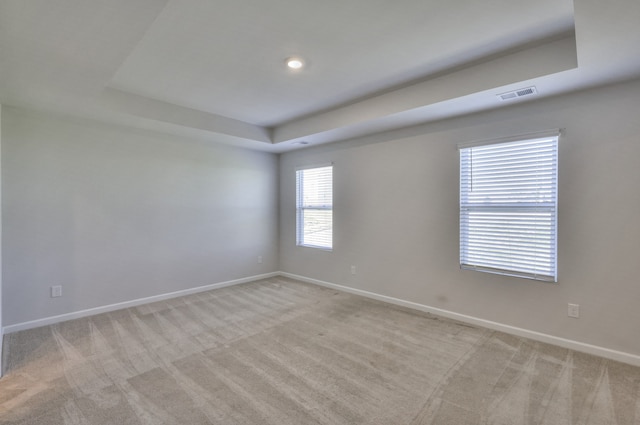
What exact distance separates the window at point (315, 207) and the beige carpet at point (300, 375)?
1.75 metres

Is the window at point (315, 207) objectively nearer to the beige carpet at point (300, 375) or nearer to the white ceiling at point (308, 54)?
the white ceiling at point (308, 54)

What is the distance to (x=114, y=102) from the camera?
125 inches

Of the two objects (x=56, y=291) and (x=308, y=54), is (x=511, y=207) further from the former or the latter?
(x=56, y=291)

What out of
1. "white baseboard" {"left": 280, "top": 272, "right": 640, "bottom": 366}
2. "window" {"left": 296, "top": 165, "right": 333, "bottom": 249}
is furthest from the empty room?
"window" {"left": 296, "top": 165, "right": 333, "bottom": 249}

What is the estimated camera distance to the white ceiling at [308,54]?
5.98ft

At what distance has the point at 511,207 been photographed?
3.06 metres

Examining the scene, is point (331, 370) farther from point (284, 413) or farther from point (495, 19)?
point (495, 19)

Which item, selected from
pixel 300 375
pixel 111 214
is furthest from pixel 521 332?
pixel 111 214

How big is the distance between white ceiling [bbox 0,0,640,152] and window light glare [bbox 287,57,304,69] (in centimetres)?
7

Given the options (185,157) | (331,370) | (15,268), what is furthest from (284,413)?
(185,157)

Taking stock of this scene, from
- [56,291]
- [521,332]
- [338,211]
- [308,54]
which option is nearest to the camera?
[308,54]

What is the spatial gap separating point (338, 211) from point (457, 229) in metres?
1.83

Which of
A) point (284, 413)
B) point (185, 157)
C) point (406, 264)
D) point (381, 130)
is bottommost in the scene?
point (284, 413)

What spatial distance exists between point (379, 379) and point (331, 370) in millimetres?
383
